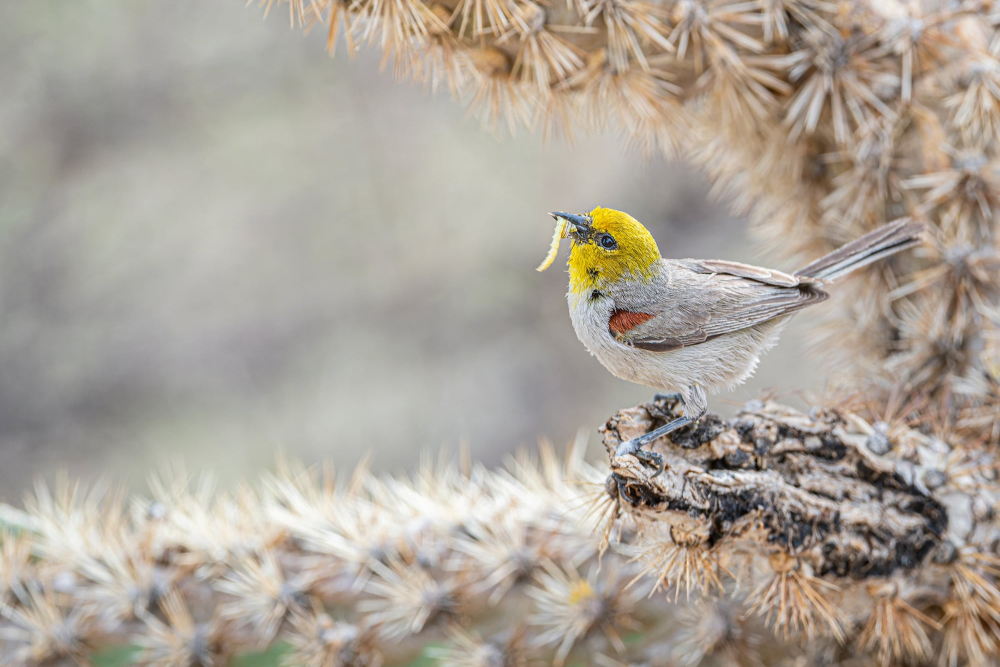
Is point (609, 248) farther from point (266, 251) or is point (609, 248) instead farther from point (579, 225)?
point (266, 251)

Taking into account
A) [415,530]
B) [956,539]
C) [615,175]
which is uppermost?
[615,175]

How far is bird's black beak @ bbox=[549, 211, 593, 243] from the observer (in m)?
1.28

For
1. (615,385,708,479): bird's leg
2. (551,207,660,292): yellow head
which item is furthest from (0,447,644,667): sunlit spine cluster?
(551,207,660,292): yellow head

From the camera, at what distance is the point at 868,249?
4.78 ft

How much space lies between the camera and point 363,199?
4453mm

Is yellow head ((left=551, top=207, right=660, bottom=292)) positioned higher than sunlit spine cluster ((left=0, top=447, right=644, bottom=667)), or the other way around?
yellow head ((left=551, top=207, right=660, bottom=292))

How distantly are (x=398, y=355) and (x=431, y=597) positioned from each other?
2.96 m

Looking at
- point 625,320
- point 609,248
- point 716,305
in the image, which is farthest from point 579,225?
point 716,305

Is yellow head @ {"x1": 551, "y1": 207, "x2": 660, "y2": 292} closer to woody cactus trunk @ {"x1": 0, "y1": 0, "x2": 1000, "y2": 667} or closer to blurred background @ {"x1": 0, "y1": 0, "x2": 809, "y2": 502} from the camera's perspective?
woody cactus trunk @ {"x1": 0, "y1": 0, "x2": 1000, "y2": 667}

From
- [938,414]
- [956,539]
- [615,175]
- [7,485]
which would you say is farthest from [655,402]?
[7,485]

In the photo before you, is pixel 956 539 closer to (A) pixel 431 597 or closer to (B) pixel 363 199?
(A) pixel 431 597

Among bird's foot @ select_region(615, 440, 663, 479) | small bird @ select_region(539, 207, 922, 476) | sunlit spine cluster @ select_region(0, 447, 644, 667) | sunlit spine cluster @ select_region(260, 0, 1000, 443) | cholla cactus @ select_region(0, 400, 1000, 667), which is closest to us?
bird's foot @ select_region(615, 440, 663, 479)

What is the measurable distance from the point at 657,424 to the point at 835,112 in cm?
93

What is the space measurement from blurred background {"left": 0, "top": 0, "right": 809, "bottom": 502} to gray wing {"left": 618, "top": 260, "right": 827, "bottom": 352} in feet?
9.26
